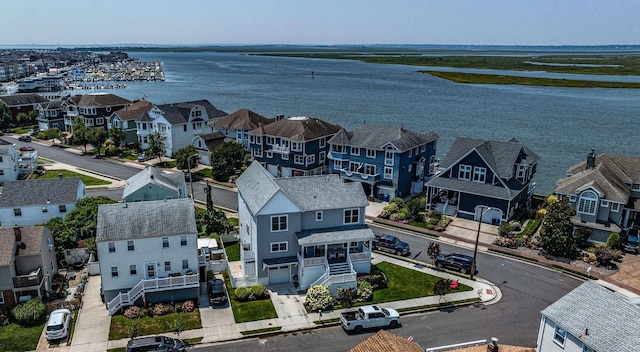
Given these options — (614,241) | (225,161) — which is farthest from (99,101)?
(614,241)

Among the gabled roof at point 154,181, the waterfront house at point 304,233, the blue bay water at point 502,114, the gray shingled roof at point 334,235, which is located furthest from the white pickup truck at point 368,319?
the blue bay water at point 502,114

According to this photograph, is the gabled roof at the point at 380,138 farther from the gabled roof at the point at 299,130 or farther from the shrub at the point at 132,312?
the shrub at the point at 132,312

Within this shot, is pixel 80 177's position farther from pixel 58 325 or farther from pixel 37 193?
pixel 58 325

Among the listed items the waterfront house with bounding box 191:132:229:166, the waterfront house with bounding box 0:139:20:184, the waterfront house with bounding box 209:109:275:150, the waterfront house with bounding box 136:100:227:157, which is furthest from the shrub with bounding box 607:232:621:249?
the waterfront house with bounding box 0:139:20:184

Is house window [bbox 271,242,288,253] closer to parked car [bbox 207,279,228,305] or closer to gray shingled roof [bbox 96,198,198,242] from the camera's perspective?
parked car [bbox 207,279,228,305]

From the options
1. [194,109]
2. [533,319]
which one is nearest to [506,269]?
[533,319]

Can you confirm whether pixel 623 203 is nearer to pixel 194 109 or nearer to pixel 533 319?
pixel 533 319
